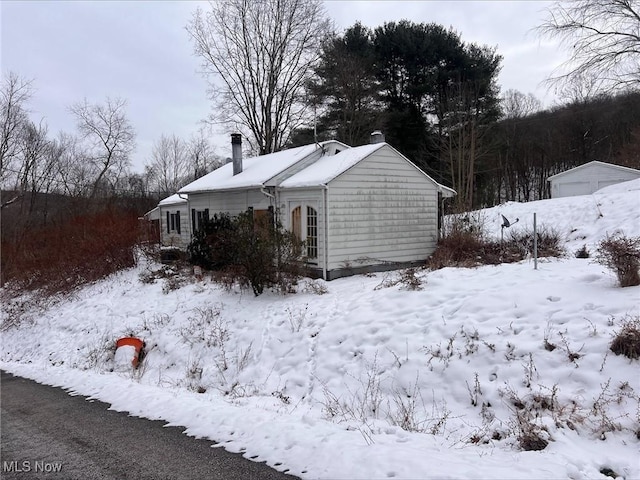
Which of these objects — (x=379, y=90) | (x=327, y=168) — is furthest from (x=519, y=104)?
(x=327, y=168)

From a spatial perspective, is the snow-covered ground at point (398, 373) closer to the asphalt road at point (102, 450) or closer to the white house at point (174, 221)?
the asphalt road at point (102, 450)

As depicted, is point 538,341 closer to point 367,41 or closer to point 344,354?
point 344,354

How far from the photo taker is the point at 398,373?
6.50m

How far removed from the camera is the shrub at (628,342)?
5270 millimetres

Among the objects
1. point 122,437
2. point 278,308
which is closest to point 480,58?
point 278,308

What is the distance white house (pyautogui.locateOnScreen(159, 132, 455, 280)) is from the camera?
12391 millimetres

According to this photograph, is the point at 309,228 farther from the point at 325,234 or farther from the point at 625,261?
the point at 625,261

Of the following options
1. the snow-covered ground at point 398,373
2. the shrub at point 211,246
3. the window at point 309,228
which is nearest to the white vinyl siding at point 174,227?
the shrub at point 211,246

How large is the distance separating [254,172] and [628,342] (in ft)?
41.6

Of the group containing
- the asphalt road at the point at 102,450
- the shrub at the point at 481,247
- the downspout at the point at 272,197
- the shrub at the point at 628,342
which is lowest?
the asphalt road at the point at 102,450

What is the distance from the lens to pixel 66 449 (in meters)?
4.99

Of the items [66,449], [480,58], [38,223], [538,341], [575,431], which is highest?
[480,58]

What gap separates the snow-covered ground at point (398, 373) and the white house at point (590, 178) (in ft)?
33.4

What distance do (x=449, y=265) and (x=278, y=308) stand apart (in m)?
4.52
